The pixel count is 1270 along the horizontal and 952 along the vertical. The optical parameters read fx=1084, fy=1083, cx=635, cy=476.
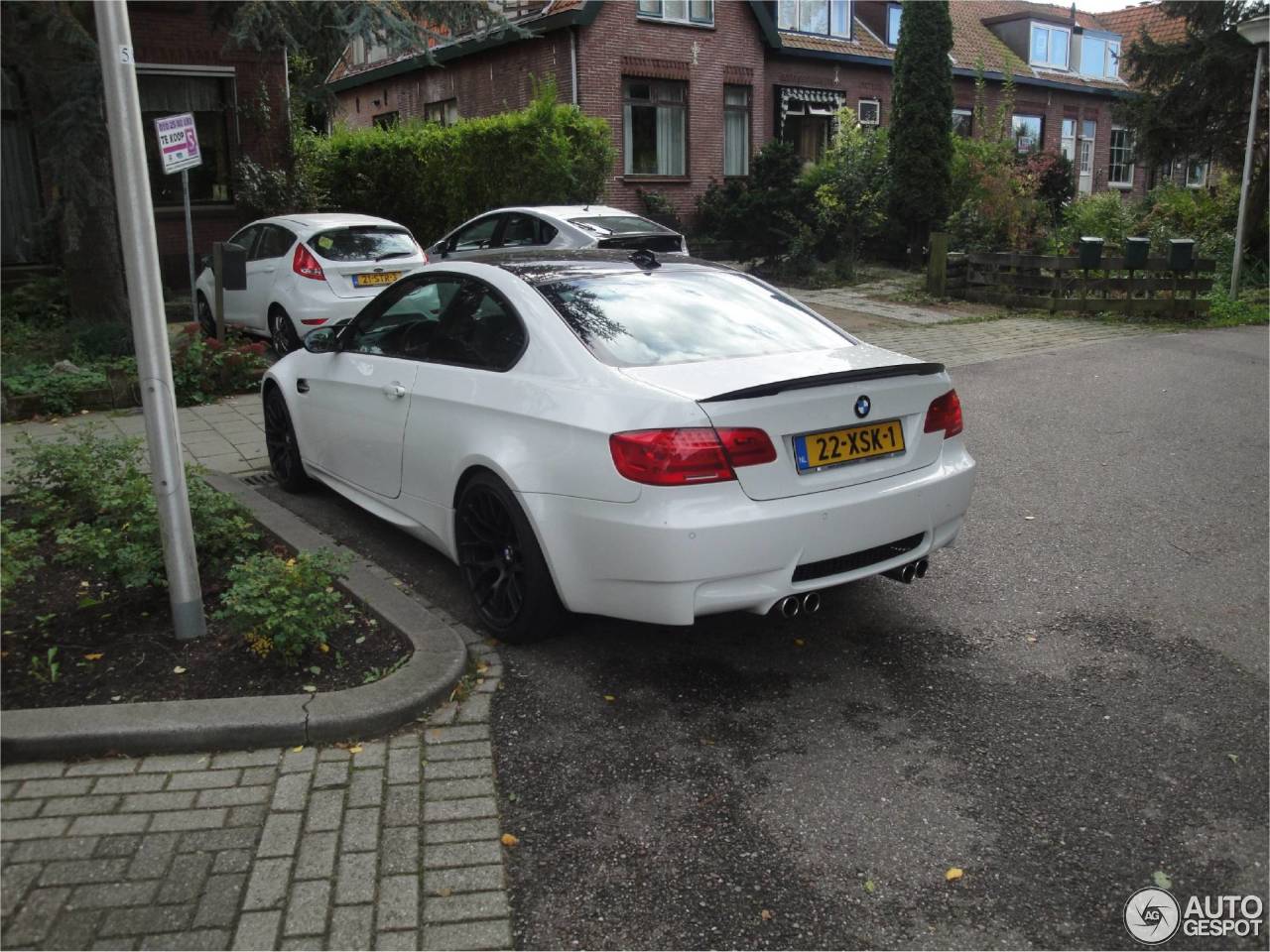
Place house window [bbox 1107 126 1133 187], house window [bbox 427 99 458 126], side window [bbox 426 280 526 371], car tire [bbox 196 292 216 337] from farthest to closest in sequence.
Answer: house window [bbox 1107 126 1133 187] < house window [bbox 427 99 458 126] < car tire [bbox 196 292 216 337] < side window [bbox 426 280 526 371]

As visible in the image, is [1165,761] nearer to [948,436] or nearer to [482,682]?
[948,436]

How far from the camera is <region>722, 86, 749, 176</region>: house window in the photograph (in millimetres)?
25984

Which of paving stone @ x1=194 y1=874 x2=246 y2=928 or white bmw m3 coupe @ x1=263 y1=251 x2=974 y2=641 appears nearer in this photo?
paving stone @ x1=194 y1=874 x2=246 y2=928

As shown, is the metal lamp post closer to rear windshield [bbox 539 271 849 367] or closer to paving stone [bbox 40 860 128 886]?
rear windshield [bbox 539 271 849 367]

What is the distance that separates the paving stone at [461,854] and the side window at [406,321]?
106 inches

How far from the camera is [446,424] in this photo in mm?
4855

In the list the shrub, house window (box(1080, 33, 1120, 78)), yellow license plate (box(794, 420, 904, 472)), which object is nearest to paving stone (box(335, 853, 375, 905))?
the shrub

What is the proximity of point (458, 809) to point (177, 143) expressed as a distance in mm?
9688

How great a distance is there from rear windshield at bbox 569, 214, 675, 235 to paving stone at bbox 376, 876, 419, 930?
10.7 meters

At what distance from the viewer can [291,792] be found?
3.42 m

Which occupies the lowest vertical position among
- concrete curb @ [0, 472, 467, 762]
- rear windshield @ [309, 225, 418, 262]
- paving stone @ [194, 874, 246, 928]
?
paving stone @ [194, 874, 246, 928]

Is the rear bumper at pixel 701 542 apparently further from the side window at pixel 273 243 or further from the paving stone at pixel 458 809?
the side window at pixel 273 243

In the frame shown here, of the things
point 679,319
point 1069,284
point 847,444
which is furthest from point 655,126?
point 847,444

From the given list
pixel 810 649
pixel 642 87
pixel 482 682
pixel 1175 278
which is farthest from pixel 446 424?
pixel 642 87
